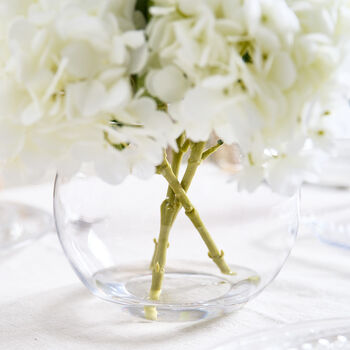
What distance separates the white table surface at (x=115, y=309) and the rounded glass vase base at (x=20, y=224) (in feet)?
0.07

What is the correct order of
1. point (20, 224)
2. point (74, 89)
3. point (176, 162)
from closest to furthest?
point (74, 89) → point (176, 162) → point (20, 224)

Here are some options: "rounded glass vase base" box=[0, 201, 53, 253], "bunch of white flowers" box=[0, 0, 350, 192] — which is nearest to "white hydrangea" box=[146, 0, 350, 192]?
"bunch of white flowers" box=[0, 0, 350, 192]

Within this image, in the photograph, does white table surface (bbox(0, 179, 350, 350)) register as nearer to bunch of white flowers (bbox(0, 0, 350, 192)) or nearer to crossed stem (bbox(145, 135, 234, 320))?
crossed stem (bbox(145, 135, 234, 320))

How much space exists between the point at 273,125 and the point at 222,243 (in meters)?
0.20

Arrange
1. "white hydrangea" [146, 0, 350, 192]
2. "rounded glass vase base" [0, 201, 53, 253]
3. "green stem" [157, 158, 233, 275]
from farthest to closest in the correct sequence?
"rounded glass vase base" [0, 201, 53, 253]
"green stem" [157, 158, 233, 275]
"white hydrangea" [146, 0, 350, 192]

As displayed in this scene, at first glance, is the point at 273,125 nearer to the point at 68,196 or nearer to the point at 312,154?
the point at 312,154

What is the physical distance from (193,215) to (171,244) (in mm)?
32

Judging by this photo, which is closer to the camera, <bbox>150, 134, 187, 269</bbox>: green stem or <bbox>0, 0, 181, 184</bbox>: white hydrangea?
<bbox>0, 0, 181, 184</bbox>: white hydrangea

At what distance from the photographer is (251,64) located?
0.35m

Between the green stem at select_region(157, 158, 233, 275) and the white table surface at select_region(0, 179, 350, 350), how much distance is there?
51 mm

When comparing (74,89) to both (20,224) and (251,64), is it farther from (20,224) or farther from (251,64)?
(20,224)

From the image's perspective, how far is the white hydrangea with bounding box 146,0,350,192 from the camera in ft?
1.10

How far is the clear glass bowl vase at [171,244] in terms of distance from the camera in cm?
51

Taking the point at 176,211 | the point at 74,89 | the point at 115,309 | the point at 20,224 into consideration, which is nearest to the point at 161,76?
the point at 74,89
